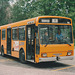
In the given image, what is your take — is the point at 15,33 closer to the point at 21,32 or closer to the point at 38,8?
the point at 21,32

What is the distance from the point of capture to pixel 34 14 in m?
35.2

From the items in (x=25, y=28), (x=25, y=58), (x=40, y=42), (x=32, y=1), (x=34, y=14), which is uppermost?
(x=32, y=1)

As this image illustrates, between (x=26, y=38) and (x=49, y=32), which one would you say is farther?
(x=26, y=38)

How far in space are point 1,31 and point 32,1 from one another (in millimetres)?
26000

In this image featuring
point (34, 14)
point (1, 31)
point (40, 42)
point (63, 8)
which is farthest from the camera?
point (63, 8)

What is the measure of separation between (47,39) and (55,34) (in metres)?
0.58

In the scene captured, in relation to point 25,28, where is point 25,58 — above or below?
below

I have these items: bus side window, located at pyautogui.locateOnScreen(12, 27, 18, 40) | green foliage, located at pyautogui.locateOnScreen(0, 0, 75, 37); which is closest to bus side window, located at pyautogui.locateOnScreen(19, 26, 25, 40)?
bus side window, located at pyautogui.locateOnScreen(12, 27, 18, 40)

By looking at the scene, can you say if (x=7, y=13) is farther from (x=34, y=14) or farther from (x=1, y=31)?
(x=1, y=31)

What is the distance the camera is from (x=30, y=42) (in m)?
11.8

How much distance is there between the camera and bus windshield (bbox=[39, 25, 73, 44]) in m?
10.7

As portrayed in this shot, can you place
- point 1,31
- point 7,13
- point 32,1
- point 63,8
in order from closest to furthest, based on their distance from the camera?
1. point 1,31
2. point 63,8
3. point 32,1
4. point 7,13

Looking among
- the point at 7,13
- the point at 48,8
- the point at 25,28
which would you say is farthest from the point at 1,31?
the point at 7,13

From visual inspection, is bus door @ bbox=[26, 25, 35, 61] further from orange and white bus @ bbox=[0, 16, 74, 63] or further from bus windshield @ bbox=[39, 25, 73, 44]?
bus windshield @ bbox=[39, 25, 73, 44]
